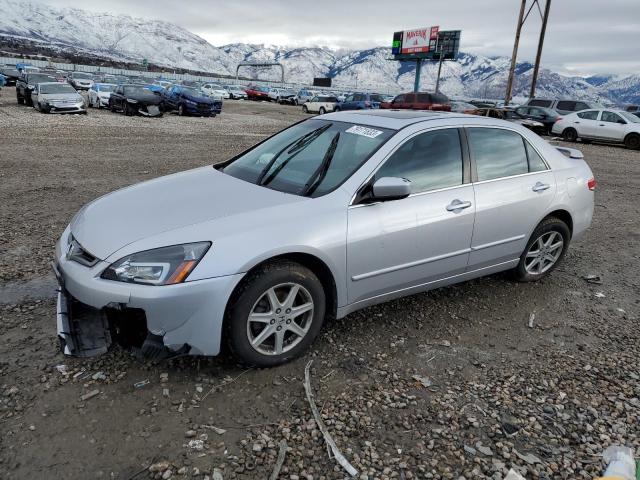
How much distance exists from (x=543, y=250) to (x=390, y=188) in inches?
88.0

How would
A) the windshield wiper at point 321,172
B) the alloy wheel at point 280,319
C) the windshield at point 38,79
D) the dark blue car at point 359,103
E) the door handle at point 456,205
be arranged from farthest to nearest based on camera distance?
the dark blue car at point 359,103
the windshield at point 38,79
the door handle at point 456,205
the windshield wiper at point 321,172
the alloy wheel at point 280,319

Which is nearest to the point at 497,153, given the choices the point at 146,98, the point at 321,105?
the point at 146,98

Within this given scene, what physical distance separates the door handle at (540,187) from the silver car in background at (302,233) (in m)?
0.01

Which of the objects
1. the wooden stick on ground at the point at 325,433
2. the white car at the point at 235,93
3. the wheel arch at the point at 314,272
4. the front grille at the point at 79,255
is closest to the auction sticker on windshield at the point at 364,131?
the wheel arch at the point at 314,272

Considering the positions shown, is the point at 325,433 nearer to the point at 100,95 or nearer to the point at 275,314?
the point at 275,314

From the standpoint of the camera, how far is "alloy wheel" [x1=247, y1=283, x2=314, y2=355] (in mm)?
3084

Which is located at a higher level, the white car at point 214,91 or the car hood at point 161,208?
the white car at point 214,91

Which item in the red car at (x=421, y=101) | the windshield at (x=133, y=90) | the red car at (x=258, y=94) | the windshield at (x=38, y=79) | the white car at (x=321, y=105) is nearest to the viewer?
the windshield at (x=133, y=90)

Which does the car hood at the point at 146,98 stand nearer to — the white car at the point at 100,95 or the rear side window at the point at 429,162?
the white car at the point at 100,95

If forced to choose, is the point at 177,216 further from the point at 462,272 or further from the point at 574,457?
the point at 574,457

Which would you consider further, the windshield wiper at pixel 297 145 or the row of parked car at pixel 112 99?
the row of parked car at pixel 112 99

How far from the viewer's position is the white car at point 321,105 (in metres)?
34.8

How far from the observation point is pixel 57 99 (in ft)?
66.0

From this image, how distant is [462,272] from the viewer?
4059 millimetres
